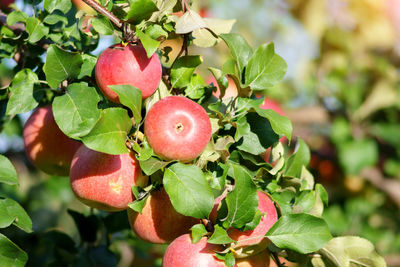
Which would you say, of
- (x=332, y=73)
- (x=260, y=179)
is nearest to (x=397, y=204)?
(x=332, y=73)

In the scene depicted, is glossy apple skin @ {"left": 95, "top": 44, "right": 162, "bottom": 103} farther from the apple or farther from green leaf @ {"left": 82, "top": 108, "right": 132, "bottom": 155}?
the apple

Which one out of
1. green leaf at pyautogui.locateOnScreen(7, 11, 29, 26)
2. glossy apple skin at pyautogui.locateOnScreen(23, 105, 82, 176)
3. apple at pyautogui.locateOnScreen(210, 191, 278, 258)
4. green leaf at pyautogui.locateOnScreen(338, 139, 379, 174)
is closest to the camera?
apple at pyautogui.locateOnScreen(210, 191, 278, 258)

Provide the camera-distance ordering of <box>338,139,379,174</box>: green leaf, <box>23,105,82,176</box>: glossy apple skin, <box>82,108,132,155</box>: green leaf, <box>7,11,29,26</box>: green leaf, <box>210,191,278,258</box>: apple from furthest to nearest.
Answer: <box>338,139,379,174</box>: green leaf, <box>23,105,82,176</box>: glossy apple skin, <box>7,11,29,26</box>: green leaf, <box>210,191,278,258</box>: apple, <box>82,108,132,155</box>: green leaf

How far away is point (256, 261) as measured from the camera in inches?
29.6

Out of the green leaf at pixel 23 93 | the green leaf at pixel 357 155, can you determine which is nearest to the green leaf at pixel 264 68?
the green leaf at pixel 23 93

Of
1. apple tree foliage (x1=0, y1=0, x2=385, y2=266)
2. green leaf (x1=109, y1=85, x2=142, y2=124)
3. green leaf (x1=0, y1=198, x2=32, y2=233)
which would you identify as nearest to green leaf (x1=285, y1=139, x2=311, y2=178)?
apple tree foliage (x1=0, y1=0, x2=385, y2=266)

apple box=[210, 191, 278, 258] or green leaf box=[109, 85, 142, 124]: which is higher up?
green leaf box=[109, 85, 142, 124]

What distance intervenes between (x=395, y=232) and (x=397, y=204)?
0.91ft

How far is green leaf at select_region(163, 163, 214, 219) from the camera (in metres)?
0.65

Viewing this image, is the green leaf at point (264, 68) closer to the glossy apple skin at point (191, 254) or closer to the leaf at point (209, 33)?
the leaf at point (209, 33)

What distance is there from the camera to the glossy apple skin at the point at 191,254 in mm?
676

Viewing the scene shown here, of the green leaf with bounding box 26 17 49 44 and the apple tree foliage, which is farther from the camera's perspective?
the green leaf with bounding box 26 17 49 44

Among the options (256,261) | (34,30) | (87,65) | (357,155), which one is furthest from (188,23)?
(357,155)

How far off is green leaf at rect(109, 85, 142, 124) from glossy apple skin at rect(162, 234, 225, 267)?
0.68 ft
